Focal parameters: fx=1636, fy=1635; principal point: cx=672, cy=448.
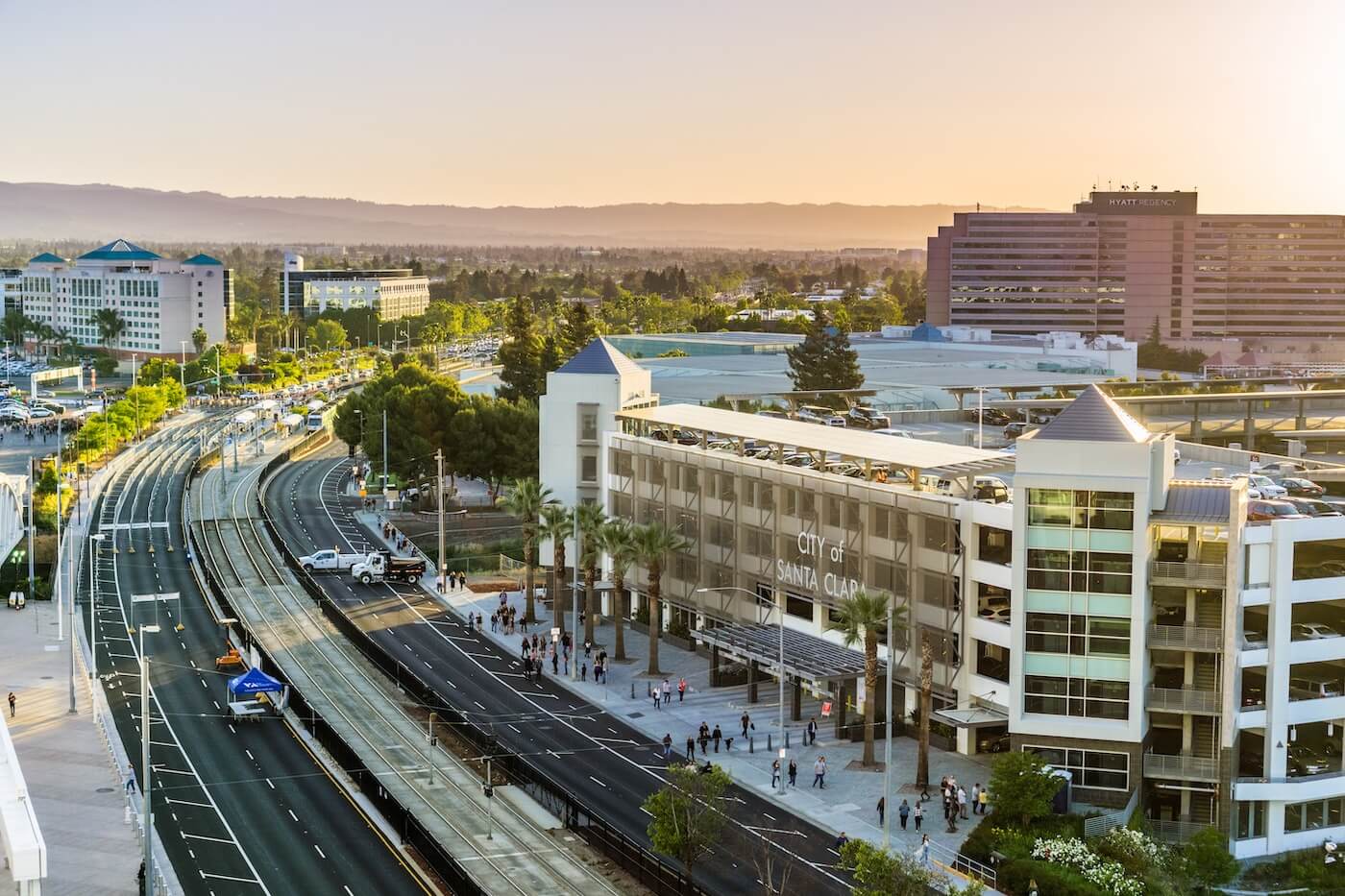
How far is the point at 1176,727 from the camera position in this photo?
64938mm

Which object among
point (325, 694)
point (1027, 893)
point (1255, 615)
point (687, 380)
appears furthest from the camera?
point (687, 380)

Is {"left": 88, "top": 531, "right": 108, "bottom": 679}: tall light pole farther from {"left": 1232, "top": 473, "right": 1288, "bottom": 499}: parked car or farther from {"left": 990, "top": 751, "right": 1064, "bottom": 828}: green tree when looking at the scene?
{"left": 1232, "top": 473, "right": 1288, "bottom": 499}: parked car

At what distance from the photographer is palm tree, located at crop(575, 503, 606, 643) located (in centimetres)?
9006

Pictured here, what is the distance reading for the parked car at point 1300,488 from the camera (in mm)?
74812

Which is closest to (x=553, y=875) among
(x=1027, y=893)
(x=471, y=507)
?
(x=1027, y=893)

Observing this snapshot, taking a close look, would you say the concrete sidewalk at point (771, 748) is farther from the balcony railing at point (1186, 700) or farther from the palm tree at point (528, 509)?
the balcony railing at point (1186, 700)

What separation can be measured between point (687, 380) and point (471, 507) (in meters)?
23.2

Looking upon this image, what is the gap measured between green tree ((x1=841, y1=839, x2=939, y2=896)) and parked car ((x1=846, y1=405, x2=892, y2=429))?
63955 mm

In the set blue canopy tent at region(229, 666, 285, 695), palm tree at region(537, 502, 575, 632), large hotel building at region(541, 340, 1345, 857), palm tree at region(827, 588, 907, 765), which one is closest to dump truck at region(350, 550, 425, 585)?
palm tree at region(537, 502, 575, 632)

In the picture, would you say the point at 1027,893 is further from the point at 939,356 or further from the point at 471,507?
the point at 939,356

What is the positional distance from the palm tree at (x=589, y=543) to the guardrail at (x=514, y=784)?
1035cm

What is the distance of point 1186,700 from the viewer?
208 ft

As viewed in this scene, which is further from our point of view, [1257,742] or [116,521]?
[116,521]

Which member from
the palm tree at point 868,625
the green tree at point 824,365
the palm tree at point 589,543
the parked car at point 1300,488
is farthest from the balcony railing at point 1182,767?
the green tree at point 824,365
